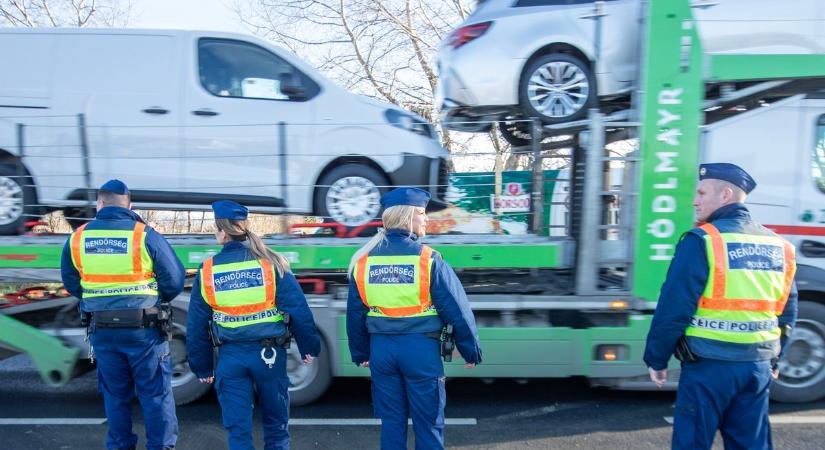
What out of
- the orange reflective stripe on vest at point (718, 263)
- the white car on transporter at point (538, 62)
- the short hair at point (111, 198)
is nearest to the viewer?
the orange reflective stripe on vest at point (718, 263)

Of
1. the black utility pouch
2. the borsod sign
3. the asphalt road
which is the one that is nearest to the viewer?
the black utility pouch

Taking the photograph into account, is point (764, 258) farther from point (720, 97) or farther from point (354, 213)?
point (354, 213)

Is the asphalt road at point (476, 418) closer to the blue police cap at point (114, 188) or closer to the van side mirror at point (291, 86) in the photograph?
the blue police cap at point (114, 188)

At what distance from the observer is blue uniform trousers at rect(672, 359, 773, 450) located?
296cm

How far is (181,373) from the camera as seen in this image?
5.34 m

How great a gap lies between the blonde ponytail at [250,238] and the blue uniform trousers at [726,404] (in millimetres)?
2118

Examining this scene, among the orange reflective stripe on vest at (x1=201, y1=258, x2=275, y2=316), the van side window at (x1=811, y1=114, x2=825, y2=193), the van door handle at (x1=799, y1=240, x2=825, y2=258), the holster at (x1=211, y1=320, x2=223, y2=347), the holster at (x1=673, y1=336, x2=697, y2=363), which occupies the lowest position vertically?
the holster at (x1=211, y1=320, x2=223, y2=347)

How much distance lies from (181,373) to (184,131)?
2036 millimetres

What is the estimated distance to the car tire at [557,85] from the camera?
5723mm

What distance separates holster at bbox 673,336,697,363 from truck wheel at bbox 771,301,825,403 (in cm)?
264

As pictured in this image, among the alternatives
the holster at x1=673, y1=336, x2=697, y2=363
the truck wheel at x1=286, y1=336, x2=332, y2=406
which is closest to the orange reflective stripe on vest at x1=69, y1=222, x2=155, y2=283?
the truck wheel at x1=286, y1=336, x2=332, y2=406

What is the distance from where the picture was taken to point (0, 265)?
5.08 metres

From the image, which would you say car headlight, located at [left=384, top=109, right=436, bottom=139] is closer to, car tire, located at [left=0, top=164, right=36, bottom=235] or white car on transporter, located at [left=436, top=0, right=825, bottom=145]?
white car on transporter, located at [left=436, top=0, right=825, bottom=145]

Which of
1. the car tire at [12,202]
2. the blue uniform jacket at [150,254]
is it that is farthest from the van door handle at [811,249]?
the car tire at [12,202]
